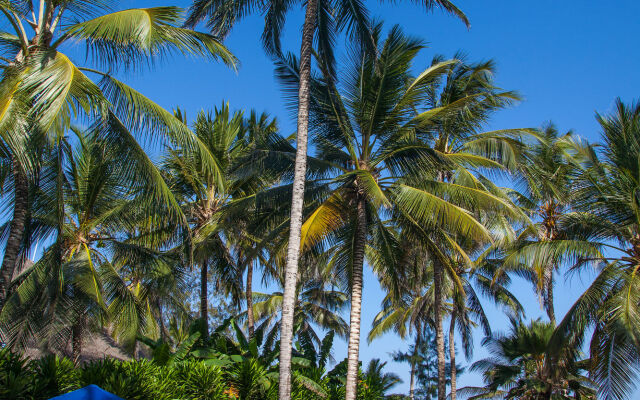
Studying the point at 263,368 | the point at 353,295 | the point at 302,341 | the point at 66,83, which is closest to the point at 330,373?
the point at 302,341

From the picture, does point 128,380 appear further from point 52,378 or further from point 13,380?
point 13,380

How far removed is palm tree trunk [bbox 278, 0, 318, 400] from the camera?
1023 cm

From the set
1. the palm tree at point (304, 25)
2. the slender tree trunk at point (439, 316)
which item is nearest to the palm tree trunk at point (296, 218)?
the palm tree at point (304, 25)

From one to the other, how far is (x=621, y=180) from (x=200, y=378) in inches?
426

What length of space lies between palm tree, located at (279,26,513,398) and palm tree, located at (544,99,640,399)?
97.3 inches

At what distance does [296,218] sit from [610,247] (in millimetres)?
8021

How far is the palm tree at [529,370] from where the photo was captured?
20.7 meters

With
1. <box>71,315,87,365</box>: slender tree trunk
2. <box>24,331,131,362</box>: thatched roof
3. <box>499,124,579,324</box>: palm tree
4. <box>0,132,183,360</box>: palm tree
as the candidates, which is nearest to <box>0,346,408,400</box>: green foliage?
<box>0,132,183,360</box>: palm tree

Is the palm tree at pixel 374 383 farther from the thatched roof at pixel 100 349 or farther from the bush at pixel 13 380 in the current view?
the thatched roof at pixel 100 349

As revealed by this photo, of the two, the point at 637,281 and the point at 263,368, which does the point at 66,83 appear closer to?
the point at 263,368

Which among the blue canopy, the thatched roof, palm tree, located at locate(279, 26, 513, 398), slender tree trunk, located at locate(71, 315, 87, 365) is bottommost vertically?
the blue canopy

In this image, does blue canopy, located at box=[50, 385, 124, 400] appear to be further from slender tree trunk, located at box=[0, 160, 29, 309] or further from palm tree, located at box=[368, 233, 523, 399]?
palm tree, located at box=[368, 233, 523, 399]

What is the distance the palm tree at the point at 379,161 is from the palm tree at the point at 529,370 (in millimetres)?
8932

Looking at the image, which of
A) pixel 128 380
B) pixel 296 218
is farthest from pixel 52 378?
pixel 296 218
